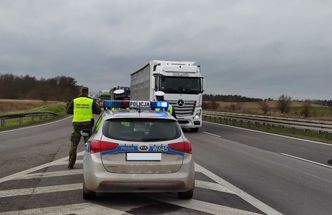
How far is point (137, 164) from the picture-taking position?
666 centimetres

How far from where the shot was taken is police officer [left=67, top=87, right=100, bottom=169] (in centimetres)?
1033

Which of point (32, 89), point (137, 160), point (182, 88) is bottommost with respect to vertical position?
point (137, 160)

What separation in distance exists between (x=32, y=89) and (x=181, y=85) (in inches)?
4130

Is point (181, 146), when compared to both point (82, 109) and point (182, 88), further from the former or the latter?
point (182, 88)

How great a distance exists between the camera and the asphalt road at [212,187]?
6770 mm

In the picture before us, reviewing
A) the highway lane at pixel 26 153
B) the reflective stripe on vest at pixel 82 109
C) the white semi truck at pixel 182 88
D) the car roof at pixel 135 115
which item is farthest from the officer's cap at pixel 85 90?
the white semi truck at pixel 182 88

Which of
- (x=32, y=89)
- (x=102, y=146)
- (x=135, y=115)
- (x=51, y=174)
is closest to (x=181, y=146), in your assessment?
(x=135, y=115)

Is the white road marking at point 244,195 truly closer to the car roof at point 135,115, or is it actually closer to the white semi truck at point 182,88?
the car roof at point 135,115

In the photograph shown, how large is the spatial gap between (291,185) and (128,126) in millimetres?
3791

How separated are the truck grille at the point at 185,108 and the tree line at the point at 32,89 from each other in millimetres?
89899

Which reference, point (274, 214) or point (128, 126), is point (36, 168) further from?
point (274, 214)

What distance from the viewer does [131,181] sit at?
659 cm

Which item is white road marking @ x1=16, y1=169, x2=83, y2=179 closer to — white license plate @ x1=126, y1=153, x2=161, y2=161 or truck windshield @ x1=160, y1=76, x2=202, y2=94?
white license plate @ x1=126, y1=153, x2=161, y2=161

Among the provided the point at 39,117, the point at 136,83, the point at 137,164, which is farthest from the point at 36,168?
the point at 39,117
